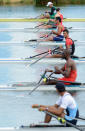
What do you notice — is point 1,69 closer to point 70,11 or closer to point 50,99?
point 50,99

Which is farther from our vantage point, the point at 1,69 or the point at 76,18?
the point at 76,18

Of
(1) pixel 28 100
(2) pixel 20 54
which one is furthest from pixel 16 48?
(1) pixel 28 100

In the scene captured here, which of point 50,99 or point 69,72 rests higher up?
point 69,72

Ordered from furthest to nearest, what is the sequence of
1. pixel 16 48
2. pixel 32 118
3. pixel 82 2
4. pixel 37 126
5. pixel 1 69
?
pixel 82 2 → pixel 16 48 → pixel 1 69 → pixel 32 118 → pixel 37 126

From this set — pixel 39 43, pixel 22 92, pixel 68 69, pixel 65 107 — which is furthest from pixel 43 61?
pixel 65 107

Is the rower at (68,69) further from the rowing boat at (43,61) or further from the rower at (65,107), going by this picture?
the rowing boat at (43,61)

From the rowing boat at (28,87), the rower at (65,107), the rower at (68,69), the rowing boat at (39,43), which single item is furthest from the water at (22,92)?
the rower at (65,107)

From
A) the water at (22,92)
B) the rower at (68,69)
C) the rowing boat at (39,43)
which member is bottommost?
the water at (22,92)

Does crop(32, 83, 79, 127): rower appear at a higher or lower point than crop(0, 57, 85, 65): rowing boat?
higher

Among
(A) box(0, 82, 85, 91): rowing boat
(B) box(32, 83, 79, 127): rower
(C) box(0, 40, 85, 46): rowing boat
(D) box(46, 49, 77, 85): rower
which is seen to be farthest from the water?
(B) box(32, 83, 79, 127): rower

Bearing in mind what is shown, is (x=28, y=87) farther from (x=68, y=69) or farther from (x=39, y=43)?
(x=39, y=43)

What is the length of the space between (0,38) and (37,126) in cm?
1351

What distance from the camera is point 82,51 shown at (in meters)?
17.9

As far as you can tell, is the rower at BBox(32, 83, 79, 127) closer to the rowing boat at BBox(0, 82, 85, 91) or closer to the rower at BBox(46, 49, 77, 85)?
the rower at BBox(46, 49, 77, 85)
